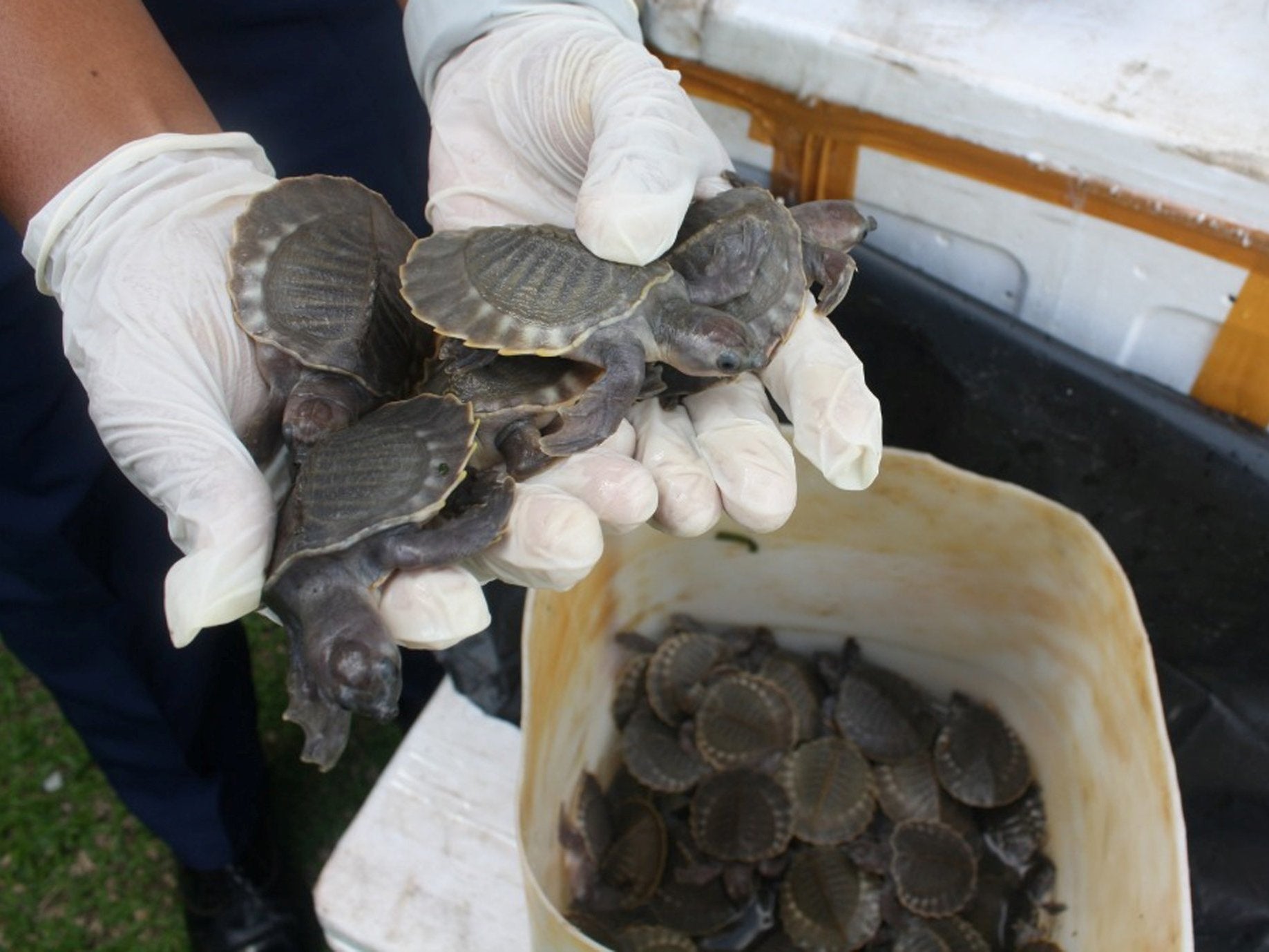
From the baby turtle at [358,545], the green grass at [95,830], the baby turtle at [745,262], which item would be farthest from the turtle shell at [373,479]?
the green grass at [95,830]

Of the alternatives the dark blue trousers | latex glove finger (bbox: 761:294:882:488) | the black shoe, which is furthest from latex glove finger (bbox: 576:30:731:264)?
the black shoe

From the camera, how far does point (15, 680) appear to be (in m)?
2.61

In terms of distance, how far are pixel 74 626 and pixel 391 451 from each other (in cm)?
88

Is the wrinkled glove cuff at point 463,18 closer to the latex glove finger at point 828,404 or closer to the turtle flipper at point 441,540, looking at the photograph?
the latex glove finger at point 828,404

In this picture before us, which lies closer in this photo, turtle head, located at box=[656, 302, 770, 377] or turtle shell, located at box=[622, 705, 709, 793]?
turtle head, located at box=[656, 302, 770, 377]

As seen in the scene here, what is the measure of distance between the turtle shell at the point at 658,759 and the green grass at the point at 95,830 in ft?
3.21

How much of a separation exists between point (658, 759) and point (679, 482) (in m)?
0.70

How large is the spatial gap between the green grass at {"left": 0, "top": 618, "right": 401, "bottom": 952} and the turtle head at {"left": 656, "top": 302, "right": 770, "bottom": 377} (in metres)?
1.60

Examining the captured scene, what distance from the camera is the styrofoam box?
138cm

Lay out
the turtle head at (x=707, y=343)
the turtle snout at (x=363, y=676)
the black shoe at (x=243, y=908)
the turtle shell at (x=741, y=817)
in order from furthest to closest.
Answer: the black shoe at (x=243, y=908), the turtle shell at (x=741, y=817), the turtle head at (x=707, y=343), the turtle snout at (x=363, y=676)

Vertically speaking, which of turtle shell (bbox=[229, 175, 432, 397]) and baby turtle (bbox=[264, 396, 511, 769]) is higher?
turtle shell (bbox=[229, 175, 432, 397])

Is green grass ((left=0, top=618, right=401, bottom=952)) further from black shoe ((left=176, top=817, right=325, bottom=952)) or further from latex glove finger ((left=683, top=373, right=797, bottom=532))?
latex glove finger ((left=683, top=373, right=797, bottom=532))

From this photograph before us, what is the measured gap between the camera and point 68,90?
127 centimetres

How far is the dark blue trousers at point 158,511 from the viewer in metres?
1.50
